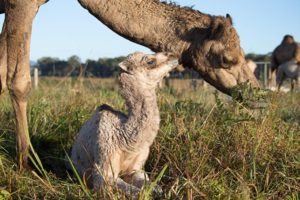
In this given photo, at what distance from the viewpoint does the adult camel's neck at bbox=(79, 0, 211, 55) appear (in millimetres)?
7469

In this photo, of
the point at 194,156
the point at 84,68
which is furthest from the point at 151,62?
the point at 84,68

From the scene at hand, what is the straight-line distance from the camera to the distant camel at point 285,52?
2498 cm

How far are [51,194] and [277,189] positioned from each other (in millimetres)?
1773

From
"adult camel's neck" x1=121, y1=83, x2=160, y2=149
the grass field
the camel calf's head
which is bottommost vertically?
the grass field

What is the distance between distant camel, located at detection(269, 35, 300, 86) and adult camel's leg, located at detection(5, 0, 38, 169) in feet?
65.4

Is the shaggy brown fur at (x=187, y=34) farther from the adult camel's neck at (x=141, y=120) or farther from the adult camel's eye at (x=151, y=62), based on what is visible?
the adult camel's neck at (x=141, y=120)

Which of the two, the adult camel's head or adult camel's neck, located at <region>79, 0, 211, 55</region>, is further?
adult camel's neck, located at <region>79, 0, 211, 55</region>

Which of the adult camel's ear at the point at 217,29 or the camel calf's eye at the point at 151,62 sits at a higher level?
the adult camel's ear at the point at 217,29

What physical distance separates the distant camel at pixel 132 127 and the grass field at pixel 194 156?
0.68 ft

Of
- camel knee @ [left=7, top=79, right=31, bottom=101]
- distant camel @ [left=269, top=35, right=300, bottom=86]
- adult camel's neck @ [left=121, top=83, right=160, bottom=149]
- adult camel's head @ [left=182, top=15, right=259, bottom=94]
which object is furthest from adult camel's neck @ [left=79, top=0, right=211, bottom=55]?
distant camel @ [left=269, top=35, right=300, bottom=86]

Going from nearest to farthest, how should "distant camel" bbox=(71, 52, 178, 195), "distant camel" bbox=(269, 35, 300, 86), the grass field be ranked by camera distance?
the grass field, "distant camel" bbox=(71, 52, 178, 195), "distant camel" bbox=(269, 35, 300, 86)

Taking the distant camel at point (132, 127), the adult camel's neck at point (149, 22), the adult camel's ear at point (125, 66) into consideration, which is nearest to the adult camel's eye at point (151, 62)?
the distant camel at point (132, 127)

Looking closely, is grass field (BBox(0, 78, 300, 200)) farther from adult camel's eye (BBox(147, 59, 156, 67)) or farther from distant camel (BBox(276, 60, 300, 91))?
distant camel (BBox(276, 60, 300, 91))

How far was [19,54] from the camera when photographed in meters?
5.99
